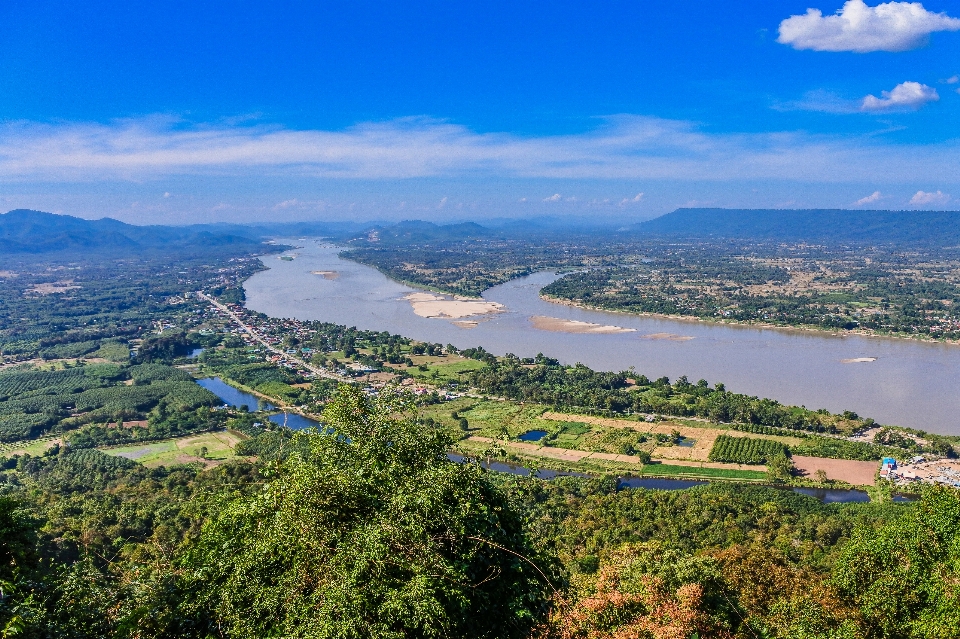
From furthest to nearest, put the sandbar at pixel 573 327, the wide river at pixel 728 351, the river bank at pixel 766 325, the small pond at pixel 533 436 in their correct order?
the sandbar at pixel 573 327
the river bank at pixel 766 325
the wide river at pixel 728 351
the small pond at pixel 533 436

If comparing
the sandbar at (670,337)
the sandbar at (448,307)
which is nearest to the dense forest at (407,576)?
the sandbar at (670,337)

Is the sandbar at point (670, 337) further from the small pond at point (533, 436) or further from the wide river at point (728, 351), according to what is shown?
the small pond at point (533, 436)

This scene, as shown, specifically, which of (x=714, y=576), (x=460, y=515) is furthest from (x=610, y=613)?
(x=714, y=576)

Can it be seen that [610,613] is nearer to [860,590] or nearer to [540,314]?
[860,590]

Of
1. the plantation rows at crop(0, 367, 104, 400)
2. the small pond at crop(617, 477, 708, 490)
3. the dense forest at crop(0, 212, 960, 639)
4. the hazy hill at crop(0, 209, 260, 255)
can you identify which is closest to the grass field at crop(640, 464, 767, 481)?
the small pond at crop(617, 477, 708, 490)

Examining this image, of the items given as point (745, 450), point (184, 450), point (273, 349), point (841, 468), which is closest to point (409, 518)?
point (745, 450)
